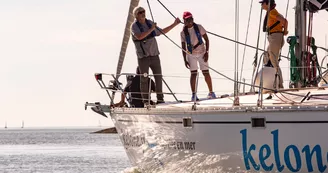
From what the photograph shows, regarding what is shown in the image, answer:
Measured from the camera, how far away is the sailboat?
42.8ft

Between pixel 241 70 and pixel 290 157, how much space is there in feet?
10.3

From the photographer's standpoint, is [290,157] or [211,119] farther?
[211,119]

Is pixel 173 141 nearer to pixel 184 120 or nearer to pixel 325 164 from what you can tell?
pixel 184 120

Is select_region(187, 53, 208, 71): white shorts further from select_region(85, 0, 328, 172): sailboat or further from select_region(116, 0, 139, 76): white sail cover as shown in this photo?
select_region(116, 0, 139, 76): white sail cover

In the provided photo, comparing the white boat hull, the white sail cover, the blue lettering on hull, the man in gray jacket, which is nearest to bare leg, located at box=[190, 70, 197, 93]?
the man in gray jacket

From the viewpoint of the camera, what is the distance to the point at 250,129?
1363cm

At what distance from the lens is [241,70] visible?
16.1 meters

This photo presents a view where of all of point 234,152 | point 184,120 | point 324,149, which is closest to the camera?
point 324,149

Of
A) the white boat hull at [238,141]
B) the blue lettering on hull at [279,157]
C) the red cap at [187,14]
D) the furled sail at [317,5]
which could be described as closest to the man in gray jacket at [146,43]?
the red cap at [187,14]

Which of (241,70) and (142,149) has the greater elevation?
(241,70)

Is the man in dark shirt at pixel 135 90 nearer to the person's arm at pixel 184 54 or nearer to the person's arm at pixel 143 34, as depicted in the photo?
the person's arm at pixel 143 34

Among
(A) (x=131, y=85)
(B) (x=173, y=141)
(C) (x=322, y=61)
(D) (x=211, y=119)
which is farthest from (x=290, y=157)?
(A) (x=131, y=85)

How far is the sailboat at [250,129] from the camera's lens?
13.1 meters

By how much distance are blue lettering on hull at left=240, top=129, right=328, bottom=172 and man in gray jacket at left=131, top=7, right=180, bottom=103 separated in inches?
161
